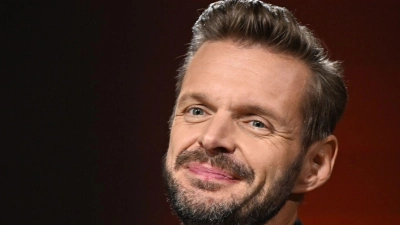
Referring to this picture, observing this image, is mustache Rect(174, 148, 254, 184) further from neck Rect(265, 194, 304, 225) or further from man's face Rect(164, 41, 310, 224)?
neck Rect(265, 194, 304, 225)

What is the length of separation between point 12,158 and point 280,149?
106 cm

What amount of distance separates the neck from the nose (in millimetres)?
→ 214

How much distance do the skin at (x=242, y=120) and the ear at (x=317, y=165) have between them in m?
0.01

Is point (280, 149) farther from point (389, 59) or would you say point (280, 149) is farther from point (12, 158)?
point (12, 158)

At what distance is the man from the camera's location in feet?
5.15

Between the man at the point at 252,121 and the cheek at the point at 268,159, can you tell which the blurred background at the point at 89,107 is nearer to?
the man at the point at 252,121

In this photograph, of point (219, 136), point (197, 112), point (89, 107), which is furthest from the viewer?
point (89, 107)

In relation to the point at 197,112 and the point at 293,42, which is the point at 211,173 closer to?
the point at 197,112

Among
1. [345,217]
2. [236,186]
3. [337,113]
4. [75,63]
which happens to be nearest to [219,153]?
[236,186]

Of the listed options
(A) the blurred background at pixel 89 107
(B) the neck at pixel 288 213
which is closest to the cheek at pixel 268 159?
(B) the neck at pixel 288 213

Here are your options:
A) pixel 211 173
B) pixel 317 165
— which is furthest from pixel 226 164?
pixel 317 165

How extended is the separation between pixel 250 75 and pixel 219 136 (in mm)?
163

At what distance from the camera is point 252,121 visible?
1.61m

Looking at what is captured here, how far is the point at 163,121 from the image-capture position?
229 centimetres
